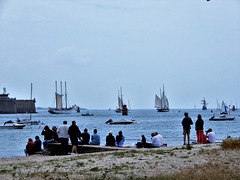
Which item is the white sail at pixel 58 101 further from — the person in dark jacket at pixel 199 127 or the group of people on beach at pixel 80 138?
the person in dark jacket at pixel 199 127

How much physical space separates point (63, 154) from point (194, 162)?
6311 millimetres

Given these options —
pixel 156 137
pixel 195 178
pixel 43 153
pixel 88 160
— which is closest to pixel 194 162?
pixel 195 178

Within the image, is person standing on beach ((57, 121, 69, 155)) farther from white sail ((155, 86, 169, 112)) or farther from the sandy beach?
white sail ((155, 86, 169, 112))

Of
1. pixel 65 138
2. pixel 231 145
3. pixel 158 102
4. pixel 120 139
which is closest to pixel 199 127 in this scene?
pixel 120 139

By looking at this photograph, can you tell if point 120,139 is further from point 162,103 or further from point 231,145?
point 162,103

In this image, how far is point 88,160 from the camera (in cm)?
1259

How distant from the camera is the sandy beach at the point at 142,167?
10.3 meters

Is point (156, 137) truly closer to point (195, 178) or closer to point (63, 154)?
point (63, 154)

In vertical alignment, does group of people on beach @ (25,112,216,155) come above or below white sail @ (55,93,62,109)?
below

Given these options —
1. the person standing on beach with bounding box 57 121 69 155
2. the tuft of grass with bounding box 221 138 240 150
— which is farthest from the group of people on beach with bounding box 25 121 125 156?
the tuft of grass with bounding box 221 138 240 150

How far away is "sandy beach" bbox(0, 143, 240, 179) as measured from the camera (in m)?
10.3

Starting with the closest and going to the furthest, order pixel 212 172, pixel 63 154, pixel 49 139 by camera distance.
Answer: pixel 212 172 → pixel 63 154 → pixel 49 139

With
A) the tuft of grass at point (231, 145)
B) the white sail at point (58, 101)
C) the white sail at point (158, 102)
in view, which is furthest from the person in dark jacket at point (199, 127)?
the white sail at point (158, 102)

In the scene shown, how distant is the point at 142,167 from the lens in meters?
11.2
